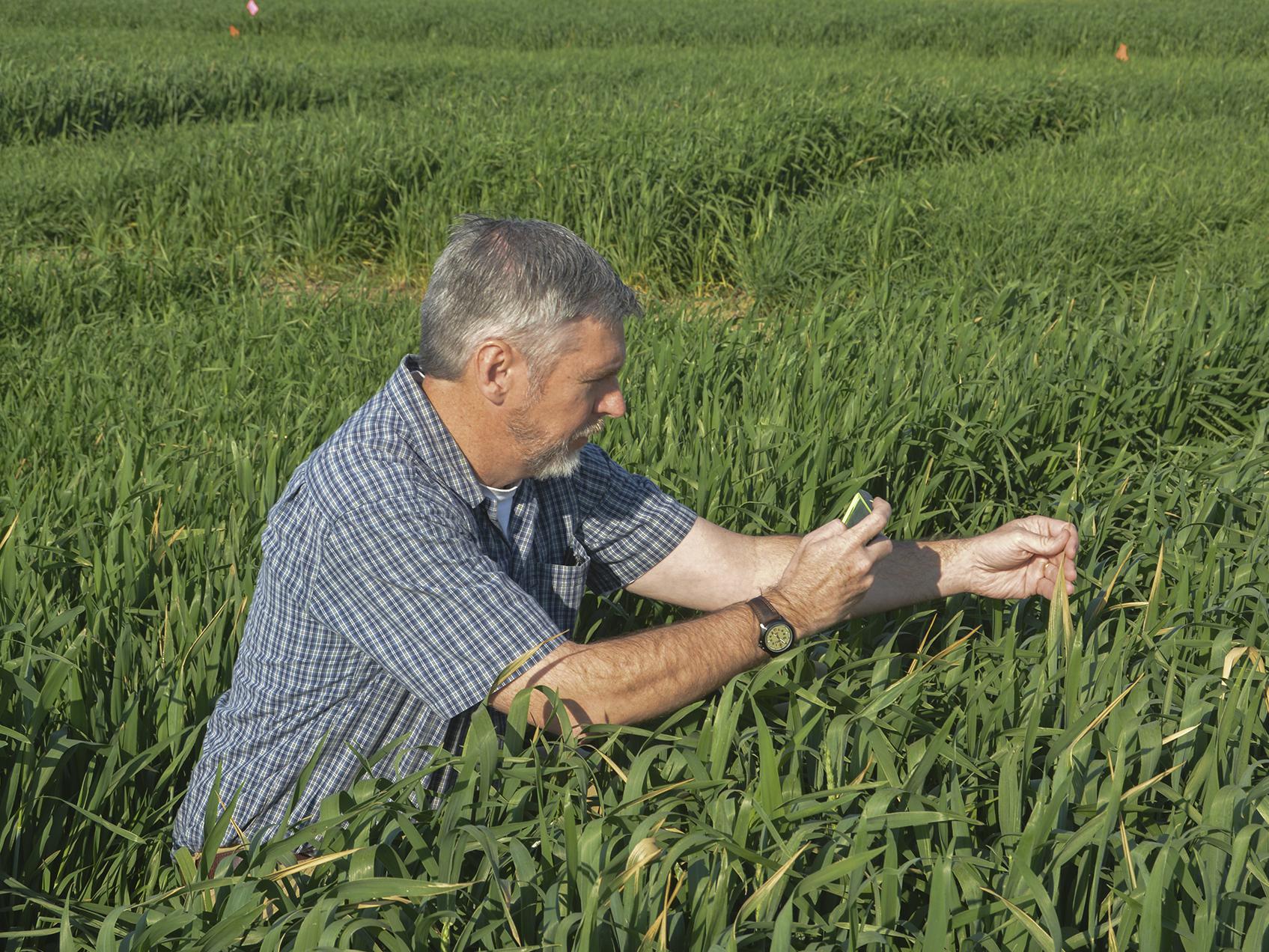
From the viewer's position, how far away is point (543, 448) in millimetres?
1993

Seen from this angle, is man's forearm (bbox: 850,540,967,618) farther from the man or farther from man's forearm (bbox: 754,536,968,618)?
the man

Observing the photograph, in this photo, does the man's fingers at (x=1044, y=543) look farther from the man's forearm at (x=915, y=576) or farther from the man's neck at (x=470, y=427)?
the man's neck at (x=470, y=427)

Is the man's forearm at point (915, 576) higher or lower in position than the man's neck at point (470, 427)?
lower

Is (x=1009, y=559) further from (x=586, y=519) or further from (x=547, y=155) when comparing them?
(x=547, y=155)

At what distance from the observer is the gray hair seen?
1.90 metres

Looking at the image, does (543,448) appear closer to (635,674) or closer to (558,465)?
(558,465)

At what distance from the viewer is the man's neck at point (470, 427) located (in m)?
1.97

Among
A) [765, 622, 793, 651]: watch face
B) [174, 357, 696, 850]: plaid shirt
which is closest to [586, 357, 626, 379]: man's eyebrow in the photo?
[174, 357, 696, 850]: plaid shirt

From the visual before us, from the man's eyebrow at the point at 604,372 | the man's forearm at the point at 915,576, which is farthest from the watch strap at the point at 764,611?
the man's eyebrow at the point at 604,372

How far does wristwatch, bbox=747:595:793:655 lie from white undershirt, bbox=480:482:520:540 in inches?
18.7

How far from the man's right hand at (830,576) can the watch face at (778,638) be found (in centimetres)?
4

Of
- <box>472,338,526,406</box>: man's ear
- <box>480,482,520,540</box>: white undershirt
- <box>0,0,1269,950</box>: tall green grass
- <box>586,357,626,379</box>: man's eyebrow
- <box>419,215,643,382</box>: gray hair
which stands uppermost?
<box>419,215,643,382</box>: gray hair

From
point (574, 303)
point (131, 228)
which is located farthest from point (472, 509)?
point (131, 228)

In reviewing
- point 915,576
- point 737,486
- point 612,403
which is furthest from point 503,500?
point 737,486
